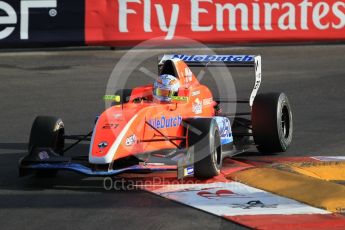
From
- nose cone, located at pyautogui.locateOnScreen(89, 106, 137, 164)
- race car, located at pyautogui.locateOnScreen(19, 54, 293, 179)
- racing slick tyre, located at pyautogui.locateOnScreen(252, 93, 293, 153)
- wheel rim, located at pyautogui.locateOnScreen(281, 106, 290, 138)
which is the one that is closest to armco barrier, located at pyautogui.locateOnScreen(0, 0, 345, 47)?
race car, located at pyautogui.locateOnScreen(19, 54, 293, 179)

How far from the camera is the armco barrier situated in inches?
829

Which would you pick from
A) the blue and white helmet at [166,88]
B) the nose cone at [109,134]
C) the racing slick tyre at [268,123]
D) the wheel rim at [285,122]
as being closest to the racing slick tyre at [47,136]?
the nose cone at [109,134]

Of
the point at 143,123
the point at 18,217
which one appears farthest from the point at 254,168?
the point at 18,217

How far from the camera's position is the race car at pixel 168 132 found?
941 centimetres

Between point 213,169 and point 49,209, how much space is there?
1893 millimetres

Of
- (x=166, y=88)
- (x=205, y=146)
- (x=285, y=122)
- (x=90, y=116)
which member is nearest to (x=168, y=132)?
(x=166, y=88)

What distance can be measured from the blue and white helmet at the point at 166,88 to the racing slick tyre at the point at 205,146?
0.87 m

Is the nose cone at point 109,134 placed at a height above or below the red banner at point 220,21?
below

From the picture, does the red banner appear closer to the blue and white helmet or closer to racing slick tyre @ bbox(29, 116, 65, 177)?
the blue and white helmet

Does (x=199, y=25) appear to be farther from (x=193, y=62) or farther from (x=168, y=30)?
(x=193, y=62)

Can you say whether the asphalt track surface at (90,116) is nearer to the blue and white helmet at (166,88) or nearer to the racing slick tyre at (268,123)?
the racing slick tyre at (268,123)

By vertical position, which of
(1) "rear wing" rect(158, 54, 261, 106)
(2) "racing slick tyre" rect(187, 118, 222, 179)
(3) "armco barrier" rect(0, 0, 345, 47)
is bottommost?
(2) "racing slick tyre" rect(187, 118, 222, 179)

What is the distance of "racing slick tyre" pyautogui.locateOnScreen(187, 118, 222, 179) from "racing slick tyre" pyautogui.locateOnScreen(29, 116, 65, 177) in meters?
1.54

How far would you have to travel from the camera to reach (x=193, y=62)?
39.1ft
